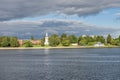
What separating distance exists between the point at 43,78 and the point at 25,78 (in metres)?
3.14

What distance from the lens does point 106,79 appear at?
5422 centimetres

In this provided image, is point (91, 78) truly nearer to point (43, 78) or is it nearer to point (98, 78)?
point (98, 78)

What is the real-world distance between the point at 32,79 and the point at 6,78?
492 cm

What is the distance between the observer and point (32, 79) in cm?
5519

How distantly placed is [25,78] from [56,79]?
18.3 ft

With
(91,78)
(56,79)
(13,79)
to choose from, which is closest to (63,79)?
(56,79)

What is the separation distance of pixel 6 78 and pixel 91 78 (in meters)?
14.8

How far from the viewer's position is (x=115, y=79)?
177ft

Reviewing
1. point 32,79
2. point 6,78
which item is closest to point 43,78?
point 32,79

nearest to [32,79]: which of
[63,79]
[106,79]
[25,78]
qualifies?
[25,78]

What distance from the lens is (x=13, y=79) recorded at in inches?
2164

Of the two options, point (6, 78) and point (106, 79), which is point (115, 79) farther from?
point (6, 78)

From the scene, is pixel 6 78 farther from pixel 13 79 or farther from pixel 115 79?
pixel 115 79

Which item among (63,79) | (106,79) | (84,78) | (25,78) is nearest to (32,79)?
(25,78)
